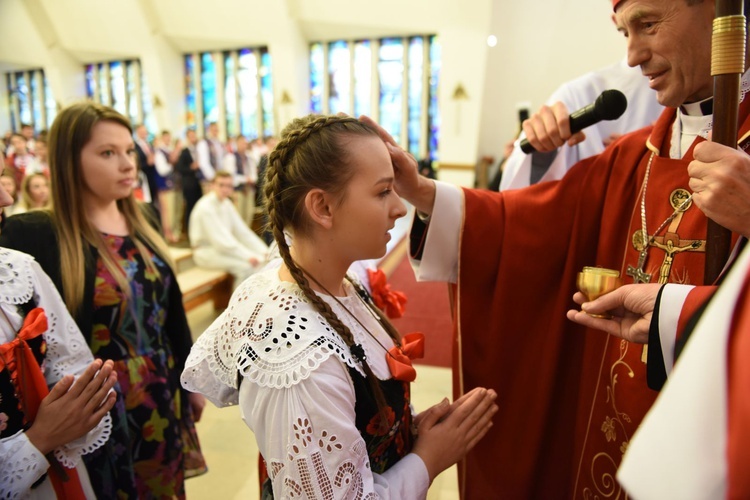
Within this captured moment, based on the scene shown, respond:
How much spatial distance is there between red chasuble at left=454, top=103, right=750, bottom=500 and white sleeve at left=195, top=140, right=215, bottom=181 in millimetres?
9729

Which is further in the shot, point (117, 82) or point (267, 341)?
point (117, 82)

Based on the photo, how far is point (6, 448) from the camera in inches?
45.2

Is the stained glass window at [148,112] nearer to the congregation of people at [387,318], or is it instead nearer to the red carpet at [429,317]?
the red carpet at [429,317]

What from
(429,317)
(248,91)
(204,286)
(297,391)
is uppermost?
(248,91)

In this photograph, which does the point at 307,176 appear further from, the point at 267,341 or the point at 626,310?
the point at 626,310

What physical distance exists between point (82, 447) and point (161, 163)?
9.36 metres

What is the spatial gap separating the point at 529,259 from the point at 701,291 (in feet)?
1.91

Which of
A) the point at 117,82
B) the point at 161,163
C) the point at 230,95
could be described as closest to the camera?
the point at 161,163

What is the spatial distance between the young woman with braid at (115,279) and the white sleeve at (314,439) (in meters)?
1.01

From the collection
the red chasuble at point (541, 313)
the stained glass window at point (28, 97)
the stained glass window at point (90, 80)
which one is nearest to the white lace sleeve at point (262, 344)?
the red chasuble at point (541, 313)

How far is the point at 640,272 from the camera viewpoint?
4.35ft

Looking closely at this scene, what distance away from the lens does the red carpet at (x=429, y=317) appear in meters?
4.00

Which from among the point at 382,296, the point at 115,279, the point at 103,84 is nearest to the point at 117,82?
the point at 103,84

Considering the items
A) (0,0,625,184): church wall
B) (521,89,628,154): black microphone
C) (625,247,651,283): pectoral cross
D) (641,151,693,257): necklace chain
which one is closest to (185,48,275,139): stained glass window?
(0,0,625,184): church wall
